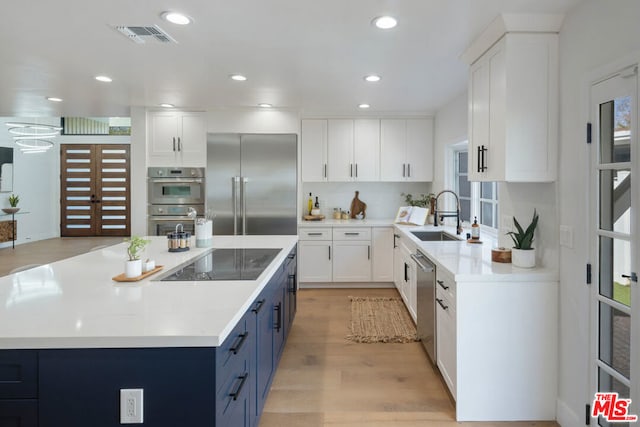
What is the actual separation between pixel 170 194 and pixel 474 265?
12.8 feet

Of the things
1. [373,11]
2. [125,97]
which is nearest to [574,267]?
A: [373,11]

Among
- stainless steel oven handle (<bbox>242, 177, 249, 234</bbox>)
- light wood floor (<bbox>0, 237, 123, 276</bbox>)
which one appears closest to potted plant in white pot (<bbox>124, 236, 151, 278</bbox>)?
stainless steel oven handle (<bbox>242, 177, 249, 234</bbox>)

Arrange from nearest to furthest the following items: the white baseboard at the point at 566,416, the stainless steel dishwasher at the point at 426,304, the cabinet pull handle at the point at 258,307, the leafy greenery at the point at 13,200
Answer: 1. the cabinet pull handle at the point at 258,307
2. the white baseboard at the point at 566,416
3. the stainless steel dishwasher at the point at 426,304
4. the leafy greenery at the point at 13,200

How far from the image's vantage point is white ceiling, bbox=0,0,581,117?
2209 millimetres

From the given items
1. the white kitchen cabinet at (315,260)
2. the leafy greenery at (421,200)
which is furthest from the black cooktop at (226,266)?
the leafy greenery at (421,200)

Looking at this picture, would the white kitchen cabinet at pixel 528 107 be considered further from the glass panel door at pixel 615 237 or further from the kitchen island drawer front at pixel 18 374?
the kitchen island drawer front at pixel 18 374

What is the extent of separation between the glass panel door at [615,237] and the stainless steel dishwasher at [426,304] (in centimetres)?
→ 101

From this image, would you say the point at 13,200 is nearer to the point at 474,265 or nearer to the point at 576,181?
the point at 474,265

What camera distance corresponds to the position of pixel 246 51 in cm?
289

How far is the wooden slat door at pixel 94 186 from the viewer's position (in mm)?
9219

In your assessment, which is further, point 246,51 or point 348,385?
point 246,51

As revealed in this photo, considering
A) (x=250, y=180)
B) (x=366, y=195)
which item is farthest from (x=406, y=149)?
(x=250, y=180)

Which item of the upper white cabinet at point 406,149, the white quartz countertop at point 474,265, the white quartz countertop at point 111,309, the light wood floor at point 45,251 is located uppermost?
the upper white cabinet at point 406,149

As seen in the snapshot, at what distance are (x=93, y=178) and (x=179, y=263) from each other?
330 inches
